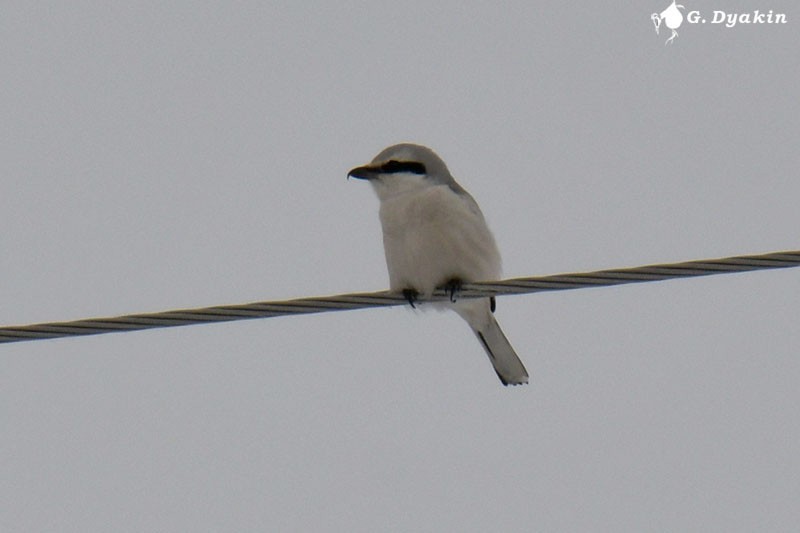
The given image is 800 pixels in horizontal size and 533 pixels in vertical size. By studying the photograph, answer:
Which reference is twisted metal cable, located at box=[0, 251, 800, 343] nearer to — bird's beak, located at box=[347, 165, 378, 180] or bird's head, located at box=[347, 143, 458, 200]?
bird's head, located at box=[347, 143, 458, 200]

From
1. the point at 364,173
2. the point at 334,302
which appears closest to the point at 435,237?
the point at 364,173

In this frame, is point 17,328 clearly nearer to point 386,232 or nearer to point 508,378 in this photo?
point 386,232

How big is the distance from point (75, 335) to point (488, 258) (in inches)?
100

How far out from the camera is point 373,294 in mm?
5336

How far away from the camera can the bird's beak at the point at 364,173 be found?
7184 millimetres

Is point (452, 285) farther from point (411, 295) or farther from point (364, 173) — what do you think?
point (364, 173)

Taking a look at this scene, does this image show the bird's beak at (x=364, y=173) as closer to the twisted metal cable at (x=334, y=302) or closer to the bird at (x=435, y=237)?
the bird at (x=435, y=237)

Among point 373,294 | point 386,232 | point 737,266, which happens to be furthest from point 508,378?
point 737,266

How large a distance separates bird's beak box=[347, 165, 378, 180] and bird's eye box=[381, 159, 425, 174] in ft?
0.17

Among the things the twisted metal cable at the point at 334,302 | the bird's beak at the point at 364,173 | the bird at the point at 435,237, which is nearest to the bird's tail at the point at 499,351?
the bird at the point at 435,237

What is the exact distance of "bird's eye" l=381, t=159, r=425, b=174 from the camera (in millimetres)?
7141

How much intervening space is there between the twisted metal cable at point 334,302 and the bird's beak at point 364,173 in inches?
80.2

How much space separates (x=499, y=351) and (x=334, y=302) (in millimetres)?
2520

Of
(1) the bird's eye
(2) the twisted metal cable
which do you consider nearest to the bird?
(1) the bird's eye
